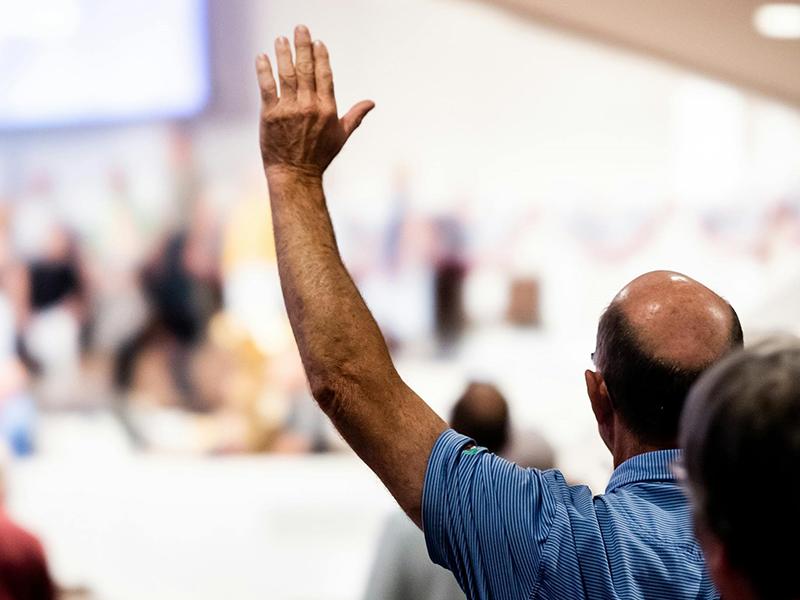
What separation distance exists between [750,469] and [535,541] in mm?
339

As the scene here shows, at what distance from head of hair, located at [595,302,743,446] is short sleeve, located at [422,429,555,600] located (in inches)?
5.9

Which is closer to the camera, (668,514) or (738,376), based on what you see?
(738,376)

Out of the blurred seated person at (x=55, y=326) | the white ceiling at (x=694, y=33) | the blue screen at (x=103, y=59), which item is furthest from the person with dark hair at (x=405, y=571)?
the blue screen at (x=103, y=59)

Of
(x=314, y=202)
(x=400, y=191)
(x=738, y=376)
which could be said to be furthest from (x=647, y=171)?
(x=738, y=376)

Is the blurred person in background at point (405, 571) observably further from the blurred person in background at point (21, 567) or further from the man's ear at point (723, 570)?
the man's ear at point (723, 570)

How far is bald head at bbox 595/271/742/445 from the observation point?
107 cm

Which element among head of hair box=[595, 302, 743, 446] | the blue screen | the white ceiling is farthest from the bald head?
the blue screen

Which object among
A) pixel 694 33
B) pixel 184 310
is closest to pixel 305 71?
pixel 694 33

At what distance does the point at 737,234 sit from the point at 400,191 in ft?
5.68

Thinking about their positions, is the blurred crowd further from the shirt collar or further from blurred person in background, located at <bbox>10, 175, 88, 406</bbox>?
the shirt collar

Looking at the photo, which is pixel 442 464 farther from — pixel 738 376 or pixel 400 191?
pixel 400 191

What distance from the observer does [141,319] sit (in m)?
5.70

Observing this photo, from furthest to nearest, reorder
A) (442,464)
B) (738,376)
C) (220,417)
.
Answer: (220,417) → (442,464) → (738,376)

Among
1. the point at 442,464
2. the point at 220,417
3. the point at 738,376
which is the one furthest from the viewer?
the point at 220,417
